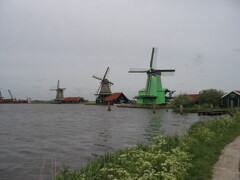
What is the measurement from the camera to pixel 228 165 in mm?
6426

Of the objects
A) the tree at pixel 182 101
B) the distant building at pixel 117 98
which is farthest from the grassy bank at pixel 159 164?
the distant building at pixel 117 98

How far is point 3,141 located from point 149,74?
4802cm

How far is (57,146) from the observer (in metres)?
12.4

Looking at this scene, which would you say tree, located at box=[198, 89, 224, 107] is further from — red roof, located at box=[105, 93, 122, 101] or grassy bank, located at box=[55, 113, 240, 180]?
red roof, located at box=[105, 93, 122, 101]

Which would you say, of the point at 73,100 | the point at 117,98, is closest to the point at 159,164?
the point at 117,98

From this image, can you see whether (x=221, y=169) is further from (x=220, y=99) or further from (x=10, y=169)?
(x=220, y=99)

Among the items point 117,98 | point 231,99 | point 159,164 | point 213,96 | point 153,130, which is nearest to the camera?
point 159,164

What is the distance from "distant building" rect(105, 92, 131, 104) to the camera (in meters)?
80.8

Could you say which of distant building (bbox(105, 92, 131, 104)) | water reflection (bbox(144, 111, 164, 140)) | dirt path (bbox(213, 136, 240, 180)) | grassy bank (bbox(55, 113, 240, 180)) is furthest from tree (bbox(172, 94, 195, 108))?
distant building (bbox(105, 92, 131, 104))

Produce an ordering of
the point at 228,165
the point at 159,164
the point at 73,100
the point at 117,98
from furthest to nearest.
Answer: the point at 73,100 → the point at 117,98 → the point at 228,165 → the point at 159,164

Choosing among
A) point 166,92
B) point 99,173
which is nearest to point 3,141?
point 99,173

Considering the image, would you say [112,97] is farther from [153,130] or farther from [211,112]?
[153,130]

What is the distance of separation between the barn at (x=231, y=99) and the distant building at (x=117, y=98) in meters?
44.6

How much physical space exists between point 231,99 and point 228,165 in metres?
39.1
